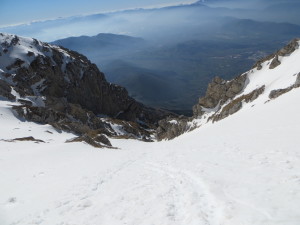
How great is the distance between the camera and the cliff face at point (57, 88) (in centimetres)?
9788

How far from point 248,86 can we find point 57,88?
88914mm

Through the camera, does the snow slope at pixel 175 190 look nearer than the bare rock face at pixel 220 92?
Yes

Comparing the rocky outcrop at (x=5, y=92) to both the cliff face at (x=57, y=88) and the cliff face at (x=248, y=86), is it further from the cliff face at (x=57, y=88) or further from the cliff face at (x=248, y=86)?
the cliff face at (x=248, y=86)

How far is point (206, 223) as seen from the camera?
1061 cm

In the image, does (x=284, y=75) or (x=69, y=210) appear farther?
(x=284, y=75)

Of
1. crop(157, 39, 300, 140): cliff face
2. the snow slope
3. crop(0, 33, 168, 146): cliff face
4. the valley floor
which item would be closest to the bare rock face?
crop(157, 39, 300, 140): cliff face

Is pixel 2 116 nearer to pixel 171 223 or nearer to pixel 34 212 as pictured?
pixel 34 212

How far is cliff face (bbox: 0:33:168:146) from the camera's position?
321 ft

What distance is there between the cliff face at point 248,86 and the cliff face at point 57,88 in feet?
91.6

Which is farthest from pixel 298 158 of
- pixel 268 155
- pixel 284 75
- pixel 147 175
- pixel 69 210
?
pixel 284 75

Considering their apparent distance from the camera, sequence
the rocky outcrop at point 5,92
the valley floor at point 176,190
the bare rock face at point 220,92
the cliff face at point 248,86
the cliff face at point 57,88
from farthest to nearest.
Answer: the bare rock face at point 220,92 → the cliff face at point 57,88 → the rocky outcrop at point 5,92 → the cliff face at point 248,86 → the valley floor at point 176,190

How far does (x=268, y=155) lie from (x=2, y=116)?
68.5 m

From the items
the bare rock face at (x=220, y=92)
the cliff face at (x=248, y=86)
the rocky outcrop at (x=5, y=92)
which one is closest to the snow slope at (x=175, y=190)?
the cliff face at (x=248, y=86)

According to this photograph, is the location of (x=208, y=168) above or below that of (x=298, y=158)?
below
